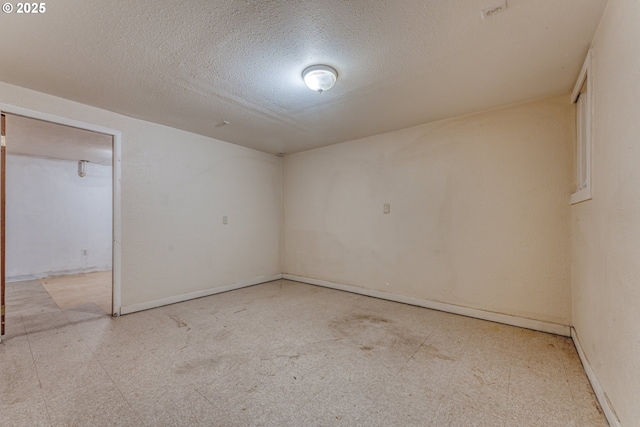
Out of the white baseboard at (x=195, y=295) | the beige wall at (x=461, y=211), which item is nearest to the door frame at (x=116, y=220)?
the white baseboard at (x=195, y=295)

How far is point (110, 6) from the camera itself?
1.58 m

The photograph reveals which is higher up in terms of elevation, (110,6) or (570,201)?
(110,6)

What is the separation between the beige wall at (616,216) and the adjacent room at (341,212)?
2 cm

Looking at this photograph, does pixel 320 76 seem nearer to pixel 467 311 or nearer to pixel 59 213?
pixel 467 311

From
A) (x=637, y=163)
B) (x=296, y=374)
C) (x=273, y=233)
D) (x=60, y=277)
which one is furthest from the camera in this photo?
(x=60, y=277)

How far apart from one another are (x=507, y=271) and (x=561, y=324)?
622 mm

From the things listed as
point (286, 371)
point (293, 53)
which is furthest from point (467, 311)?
point (293, 53)

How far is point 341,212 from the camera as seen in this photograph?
4.37 metres

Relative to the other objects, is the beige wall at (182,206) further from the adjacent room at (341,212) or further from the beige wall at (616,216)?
the beige wall at (616,216)

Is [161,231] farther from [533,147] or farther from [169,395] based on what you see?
[533,147]

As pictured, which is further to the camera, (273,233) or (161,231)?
(273,233)

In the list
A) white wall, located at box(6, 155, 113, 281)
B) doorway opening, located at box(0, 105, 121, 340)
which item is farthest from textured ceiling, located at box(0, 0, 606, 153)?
white wall, located at box(6, 155, 113, 281)

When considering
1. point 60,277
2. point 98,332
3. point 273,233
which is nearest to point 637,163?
point 98,332

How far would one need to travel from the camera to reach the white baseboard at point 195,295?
3242mm
